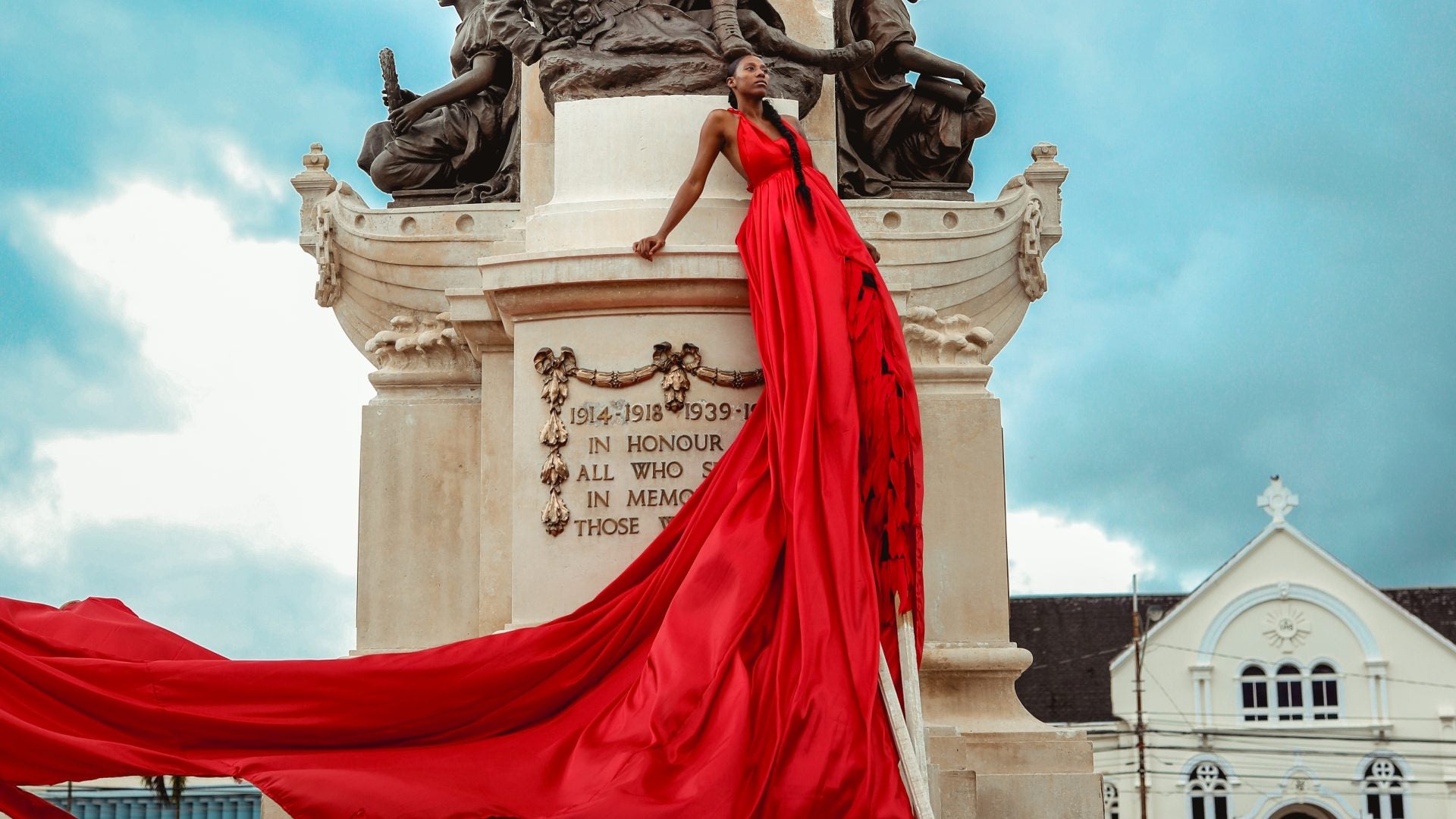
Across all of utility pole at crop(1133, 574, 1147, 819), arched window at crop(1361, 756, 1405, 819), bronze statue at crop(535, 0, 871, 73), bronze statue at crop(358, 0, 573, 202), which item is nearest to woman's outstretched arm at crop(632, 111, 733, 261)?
bronze statue at crop(535, 0, 871, 73)

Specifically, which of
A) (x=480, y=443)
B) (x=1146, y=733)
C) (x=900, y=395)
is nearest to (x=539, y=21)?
(x=480, y=443)

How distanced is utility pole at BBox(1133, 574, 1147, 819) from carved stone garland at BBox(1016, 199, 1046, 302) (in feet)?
86.4

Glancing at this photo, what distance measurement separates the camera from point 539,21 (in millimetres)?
11273

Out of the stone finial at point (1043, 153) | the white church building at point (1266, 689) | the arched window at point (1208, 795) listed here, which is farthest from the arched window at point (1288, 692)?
the stone finial at point (1043, 153)

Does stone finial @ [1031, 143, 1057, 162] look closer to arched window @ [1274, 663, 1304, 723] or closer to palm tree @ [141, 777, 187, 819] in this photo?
palm tree @ [141, 777, 187, 819]

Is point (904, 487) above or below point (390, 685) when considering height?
above

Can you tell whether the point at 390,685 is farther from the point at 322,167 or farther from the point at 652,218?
the point at 322,167

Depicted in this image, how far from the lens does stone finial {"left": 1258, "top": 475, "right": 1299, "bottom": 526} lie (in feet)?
166

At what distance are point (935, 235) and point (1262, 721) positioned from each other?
3912 centimetres

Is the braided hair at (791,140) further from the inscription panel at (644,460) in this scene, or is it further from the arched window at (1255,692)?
the arched window at (1255,692)

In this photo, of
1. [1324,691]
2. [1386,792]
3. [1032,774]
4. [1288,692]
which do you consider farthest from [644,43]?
[1324,691]

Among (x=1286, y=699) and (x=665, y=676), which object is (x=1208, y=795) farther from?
(x=665, y=676)

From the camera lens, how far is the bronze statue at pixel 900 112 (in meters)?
13.4

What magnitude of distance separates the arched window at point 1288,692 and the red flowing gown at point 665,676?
42.4m
